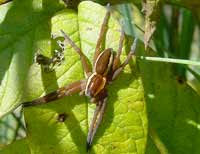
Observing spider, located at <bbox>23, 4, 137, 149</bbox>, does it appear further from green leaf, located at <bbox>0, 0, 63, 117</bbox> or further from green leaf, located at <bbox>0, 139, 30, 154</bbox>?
green leaf, located at <bbox>0, 139, 30, 154</bbox>

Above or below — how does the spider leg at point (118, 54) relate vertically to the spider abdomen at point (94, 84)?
above

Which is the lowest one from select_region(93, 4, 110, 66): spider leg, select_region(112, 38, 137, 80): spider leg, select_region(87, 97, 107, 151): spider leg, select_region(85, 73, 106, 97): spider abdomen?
select_region(87, 97, 107, 151): spider leg

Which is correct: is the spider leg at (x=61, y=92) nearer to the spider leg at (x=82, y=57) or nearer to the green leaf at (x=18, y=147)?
the spider leg at (x=82, y=57)

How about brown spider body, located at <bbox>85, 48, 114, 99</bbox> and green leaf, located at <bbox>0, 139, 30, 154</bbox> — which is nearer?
brown spider body, located at <bbox>85, 48, 114, 99</bbox>

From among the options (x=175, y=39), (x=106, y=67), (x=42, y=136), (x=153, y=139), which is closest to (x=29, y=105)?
(x=42, y=136)

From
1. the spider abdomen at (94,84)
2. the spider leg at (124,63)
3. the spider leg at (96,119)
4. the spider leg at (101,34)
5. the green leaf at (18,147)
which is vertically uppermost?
the spider leg at (101,34)

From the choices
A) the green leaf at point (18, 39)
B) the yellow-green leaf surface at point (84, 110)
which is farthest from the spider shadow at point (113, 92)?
the green leaf at point (18, 39)

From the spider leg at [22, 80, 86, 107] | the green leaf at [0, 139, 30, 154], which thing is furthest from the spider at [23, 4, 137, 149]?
the green leaf at [0, 139, 30, 154]

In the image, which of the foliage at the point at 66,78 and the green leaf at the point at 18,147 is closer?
the foliage at the point at 66,78

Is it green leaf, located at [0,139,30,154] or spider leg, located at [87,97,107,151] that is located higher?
spider leg, located at [87,97,107,151]
